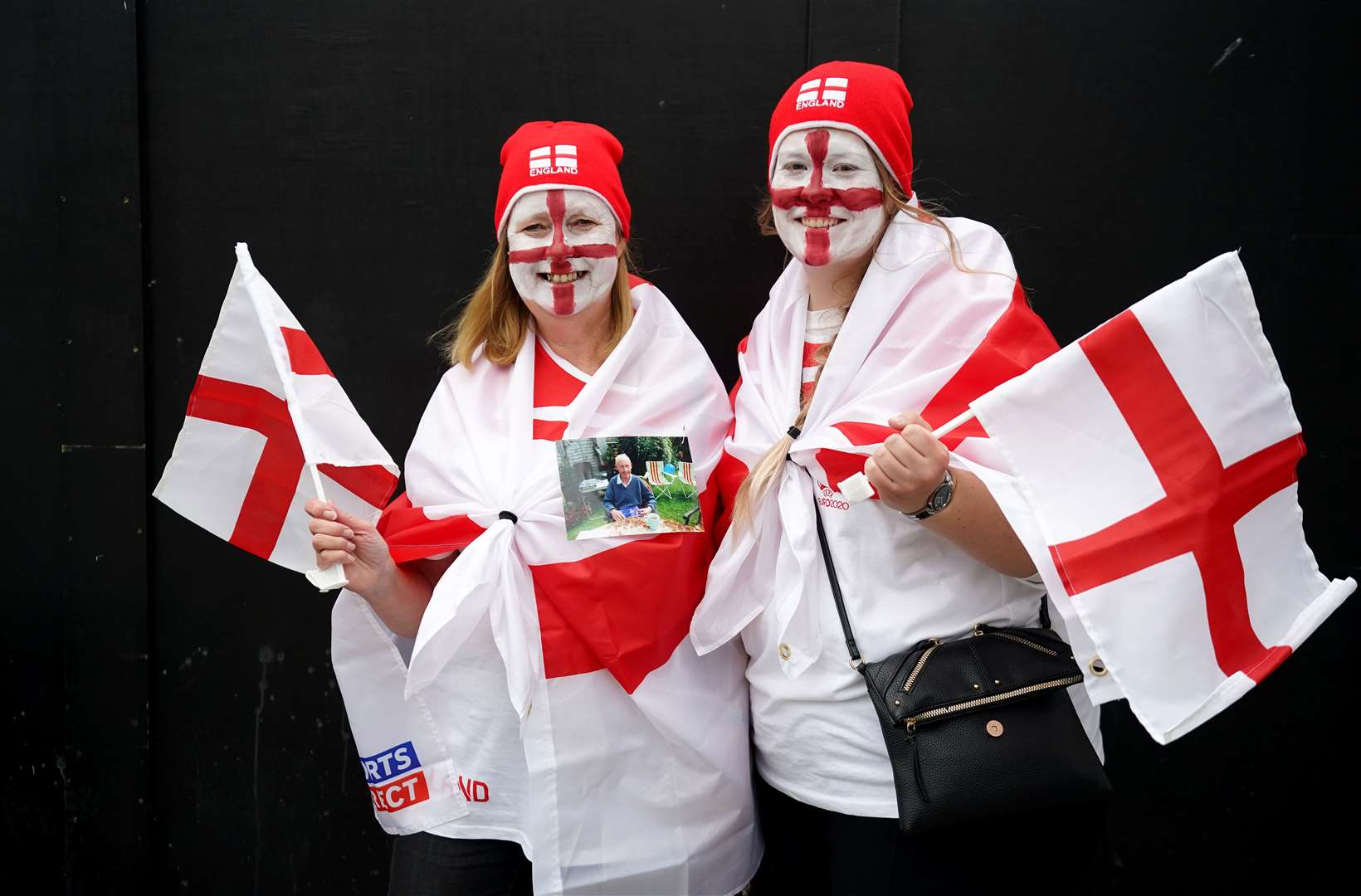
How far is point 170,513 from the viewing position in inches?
125

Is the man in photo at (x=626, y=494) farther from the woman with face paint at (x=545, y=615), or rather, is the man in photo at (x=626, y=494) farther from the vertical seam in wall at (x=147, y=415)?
the vertical seam in wall at (x=147, y=415)

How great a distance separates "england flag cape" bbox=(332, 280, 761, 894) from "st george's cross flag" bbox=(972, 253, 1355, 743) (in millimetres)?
743

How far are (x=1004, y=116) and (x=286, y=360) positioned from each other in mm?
2033

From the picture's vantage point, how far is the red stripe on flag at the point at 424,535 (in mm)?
2234

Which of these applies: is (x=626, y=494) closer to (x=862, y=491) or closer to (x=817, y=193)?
(x=862, y=491)

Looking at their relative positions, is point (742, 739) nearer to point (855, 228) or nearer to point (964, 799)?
point (964, 799)

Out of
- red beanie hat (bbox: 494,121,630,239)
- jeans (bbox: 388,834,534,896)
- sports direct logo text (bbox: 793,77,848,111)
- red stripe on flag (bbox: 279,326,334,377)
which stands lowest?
jeans (bbox: 388,834,534,896)

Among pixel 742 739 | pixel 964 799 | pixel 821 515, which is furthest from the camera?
pixel 742 739

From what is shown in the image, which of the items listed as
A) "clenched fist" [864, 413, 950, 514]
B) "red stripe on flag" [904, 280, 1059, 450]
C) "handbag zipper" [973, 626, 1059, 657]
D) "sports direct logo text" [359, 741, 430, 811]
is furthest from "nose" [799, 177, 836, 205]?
"sports direct logo text" [359, 741, 430, 811]

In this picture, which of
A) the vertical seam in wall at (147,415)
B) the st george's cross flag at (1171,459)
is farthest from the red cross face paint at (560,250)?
the vertical seam in wall at (147,415)

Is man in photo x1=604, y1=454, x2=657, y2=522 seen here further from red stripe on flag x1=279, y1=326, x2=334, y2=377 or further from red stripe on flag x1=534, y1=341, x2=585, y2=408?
red stripe on flag x1=279, y1=326, x2=334, y2=377

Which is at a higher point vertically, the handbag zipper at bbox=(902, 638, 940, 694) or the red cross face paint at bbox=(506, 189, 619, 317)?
the red cross face paint at bbox=(506, 189, 619, 317)

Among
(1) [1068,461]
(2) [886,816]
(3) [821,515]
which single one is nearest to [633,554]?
(3) [821,515]

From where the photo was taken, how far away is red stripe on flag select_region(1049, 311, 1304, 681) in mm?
1863
